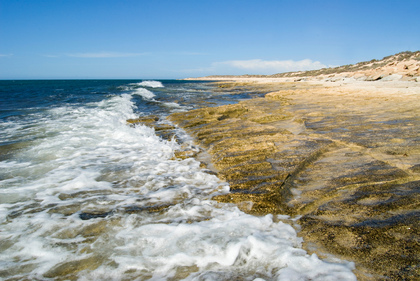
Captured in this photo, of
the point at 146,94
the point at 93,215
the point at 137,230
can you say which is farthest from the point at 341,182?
the point at 146,94

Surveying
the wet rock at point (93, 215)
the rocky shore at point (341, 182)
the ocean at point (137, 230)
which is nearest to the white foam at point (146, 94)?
the rocky shore at point (341, 182)

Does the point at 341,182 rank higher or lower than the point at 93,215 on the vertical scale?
higher

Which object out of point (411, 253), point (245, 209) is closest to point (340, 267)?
point (411, 253)

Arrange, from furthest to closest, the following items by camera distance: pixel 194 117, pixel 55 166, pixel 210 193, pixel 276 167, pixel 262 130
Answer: pixel 194 117, pixel 262 130, pixel 55 166, pixel 276 167, pixel 210 193

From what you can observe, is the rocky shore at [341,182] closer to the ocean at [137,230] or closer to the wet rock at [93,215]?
the ocean at [137,230]

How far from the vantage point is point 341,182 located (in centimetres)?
340

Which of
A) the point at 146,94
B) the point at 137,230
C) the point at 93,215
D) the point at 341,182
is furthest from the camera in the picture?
the point at 146,94

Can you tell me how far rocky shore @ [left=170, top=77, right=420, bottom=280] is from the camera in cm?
215

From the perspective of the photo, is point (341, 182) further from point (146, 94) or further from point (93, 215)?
point (146, 94)

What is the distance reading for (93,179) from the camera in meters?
4.38

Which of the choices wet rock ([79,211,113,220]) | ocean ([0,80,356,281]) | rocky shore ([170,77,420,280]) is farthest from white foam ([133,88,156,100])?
wet rock ([79,211,113,220])

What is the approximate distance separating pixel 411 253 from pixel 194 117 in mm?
8644

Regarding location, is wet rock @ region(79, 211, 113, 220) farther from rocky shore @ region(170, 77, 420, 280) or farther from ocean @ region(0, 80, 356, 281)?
rocky shore @ region(170, 77, 420, 280)

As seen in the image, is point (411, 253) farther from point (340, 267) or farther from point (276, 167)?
point (276, 167)
